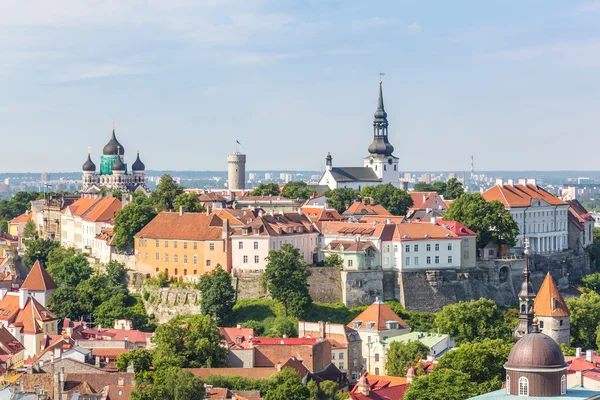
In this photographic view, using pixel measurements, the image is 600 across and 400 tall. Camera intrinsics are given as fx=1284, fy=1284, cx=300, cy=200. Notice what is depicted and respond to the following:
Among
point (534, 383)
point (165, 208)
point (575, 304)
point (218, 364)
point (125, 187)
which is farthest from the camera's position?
point (125, 187)

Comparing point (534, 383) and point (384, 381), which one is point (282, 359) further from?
point (534, 383)

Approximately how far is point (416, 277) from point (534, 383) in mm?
35228

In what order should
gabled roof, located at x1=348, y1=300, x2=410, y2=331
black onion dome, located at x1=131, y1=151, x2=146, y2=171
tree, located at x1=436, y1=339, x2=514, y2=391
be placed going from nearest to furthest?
1. tree, located at x1=436, y1=339, x2=514, y2=391
2. gabled roof, located at x1=348, y1=300, x2=410, y2=331
3. black onion dome, located at x1=131, y1=151, x2=146, y2=171

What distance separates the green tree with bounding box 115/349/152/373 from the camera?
201ft

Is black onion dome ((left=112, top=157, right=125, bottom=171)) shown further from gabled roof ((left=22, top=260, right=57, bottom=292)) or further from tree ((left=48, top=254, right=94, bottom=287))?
gabled roof ((left=22, top=260, right=57, bottom=292))

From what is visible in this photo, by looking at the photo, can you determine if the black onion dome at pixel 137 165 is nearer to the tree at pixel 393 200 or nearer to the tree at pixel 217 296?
the tree at pixel 393 200

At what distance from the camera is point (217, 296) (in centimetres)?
7500

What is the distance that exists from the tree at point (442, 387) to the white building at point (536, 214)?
39276 mm

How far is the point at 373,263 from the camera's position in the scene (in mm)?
78688

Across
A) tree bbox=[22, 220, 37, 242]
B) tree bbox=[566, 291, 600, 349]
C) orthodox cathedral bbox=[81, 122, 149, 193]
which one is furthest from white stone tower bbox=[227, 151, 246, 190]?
tree bbox=[566, 291, 600, 349]

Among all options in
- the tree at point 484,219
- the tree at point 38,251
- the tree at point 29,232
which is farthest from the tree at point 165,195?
the tree at point 484,219

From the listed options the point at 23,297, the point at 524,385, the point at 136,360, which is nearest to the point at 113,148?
the point at 23,297

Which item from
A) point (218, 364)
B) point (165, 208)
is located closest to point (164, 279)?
point (165, 208)

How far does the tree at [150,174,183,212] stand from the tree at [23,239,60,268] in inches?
386
